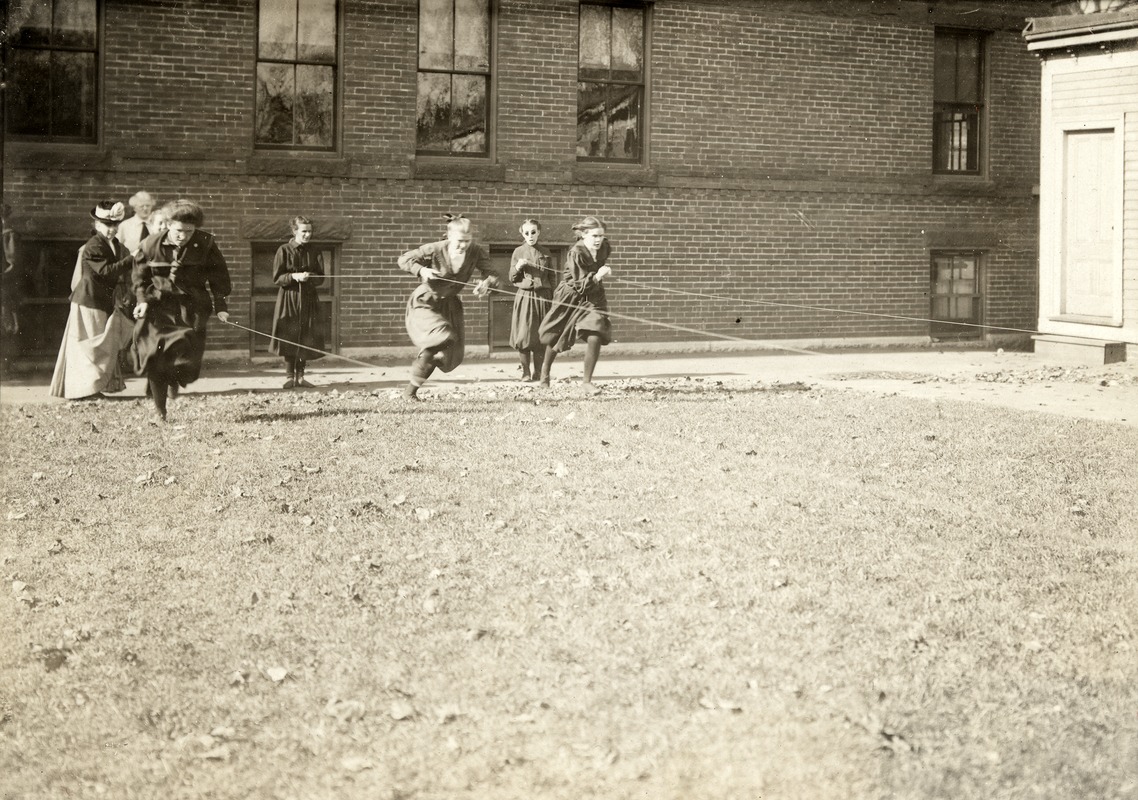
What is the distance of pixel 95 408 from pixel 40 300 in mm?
3581

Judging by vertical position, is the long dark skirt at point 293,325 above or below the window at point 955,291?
below

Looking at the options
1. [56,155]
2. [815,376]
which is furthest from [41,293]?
[815,376]

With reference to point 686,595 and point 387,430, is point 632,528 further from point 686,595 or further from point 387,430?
point 387,430

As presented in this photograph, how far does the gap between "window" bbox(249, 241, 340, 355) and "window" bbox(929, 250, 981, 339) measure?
8.44m

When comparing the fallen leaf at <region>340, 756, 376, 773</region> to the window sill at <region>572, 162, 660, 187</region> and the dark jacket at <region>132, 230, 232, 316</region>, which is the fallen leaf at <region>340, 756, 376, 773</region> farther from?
the window sill at <region>572, 162, 660, 187</region>

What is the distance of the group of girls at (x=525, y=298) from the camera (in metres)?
12.2

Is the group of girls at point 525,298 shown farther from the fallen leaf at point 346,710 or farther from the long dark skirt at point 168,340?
the fallen leaf at point 346,710

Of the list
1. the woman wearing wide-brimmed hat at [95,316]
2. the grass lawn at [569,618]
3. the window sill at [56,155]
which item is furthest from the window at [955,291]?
the woman wearing wide-brimmed hat at [95,316]

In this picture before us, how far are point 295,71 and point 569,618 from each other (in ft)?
38.4

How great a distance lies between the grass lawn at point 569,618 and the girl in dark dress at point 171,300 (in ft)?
3.37

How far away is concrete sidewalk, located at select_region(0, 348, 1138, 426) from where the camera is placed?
1302 centimetres

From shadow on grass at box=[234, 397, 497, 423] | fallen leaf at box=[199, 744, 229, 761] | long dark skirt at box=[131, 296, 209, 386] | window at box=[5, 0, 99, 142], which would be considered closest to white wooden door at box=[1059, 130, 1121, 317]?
shadow on grass at box=[234, 397, 497, 423]

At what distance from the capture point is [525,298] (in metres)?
14.3

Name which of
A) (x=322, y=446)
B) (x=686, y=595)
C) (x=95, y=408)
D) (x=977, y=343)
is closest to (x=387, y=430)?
(x=322, y=446)
